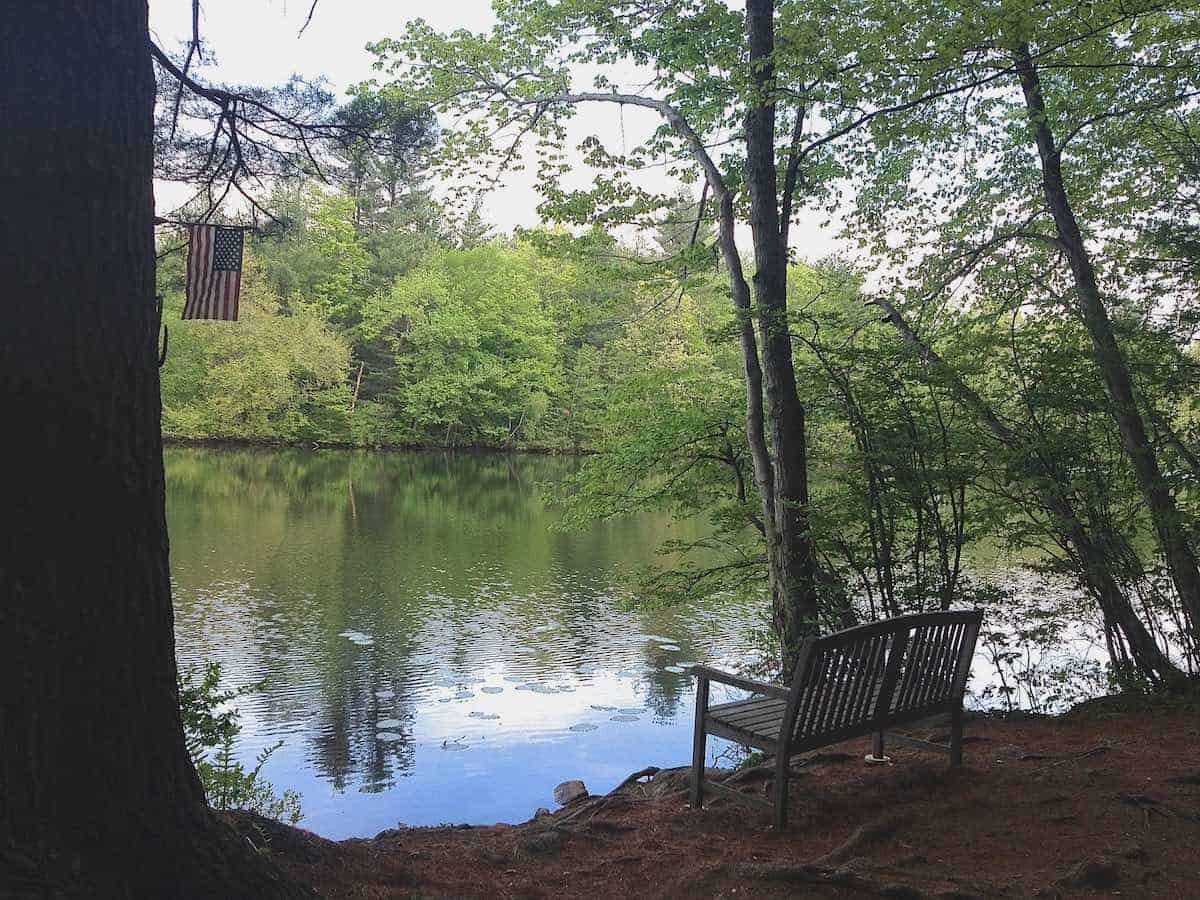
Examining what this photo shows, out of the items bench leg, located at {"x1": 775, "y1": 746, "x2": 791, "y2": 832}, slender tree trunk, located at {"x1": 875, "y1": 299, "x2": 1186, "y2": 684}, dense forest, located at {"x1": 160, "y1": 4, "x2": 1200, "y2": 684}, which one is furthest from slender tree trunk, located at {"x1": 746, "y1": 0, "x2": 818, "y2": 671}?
bench leg, located at {"x1": 775, "y1": 746, "x2": 791, "y2": 832}

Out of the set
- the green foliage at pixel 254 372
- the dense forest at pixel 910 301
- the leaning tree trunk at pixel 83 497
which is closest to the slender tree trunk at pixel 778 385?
the dense forest at pixel 910 301

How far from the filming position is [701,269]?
8.29 m

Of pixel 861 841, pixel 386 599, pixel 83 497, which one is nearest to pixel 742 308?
pixel 861 841

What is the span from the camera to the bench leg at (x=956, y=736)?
4012 mm

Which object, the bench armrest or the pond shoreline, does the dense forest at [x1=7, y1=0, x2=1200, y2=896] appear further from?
the pond shoreline

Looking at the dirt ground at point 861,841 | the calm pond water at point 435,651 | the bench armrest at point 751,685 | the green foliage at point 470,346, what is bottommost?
the calm pond water at point 435,651

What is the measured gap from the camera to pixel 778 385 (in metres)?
6.18

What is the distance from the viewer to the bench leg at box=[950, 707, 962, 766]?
13.2 ft

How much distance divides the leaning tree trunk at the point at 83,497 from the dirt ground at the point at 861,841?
1.98 ft

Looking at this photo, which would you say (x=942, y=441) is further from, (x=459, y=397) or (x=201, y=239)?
(x=459, y=397)

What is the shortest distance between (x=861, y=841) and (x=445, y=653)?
24.1 feet

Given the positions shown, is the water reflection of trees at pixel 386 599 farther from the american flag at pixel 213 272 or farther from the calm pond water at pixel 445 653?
the american flag at pixel 213 272

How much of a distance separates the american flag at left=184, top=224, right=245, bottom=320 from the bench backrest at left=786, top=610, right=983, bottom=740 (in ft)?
14.9

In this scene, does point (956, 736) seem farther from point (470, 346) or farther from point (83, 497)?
point (470, 346)
